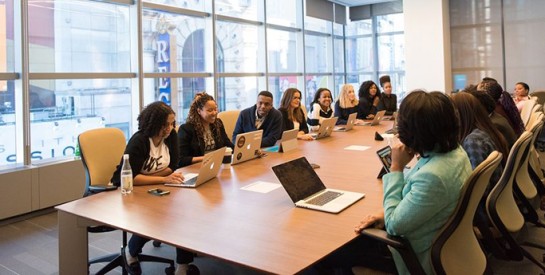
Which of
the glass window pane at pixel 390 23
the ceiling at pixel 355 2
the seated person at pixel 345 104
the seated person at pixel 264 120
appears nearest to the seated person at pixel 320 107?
the seated person at pixel 345 104

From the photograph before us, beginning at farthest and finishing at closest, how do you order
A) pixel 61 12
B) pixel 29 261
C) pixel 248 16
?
pixel 248 16 < pixel 61 12 < pixel 29 261

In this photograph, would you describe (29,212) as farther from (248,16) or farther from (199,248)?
(248,16)

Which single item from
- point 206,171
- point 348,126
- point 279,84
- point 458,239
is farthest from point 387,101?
point 458,239

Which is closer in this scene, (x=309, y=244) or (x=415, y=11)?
(x=309, y=244)

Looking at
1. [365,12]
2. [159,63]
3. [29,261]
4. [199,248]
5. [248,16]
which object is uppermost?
[365,12]

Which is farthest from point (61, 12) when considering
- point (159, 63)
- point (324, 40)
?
point (324, 40)

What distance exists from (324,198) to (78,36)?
3.91 metres

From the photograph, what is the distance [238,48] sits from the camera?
7.04 metres

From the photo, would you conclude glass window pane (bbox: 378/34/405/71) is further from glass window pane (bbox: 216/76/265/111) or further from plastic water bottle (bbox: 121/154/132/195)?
plastic water bottle (bbox: 121/154/132/195)

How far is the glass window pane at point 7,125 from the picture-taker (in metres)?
4.27

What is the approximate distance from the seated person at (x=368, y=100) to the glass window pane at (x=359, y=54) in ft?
10.6

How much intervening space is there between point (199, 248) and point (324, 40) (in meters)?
8.23

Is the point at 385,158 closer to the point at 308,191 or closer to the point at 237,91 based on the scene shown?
the point at 308,191

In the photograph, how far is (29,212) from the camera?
424cm
